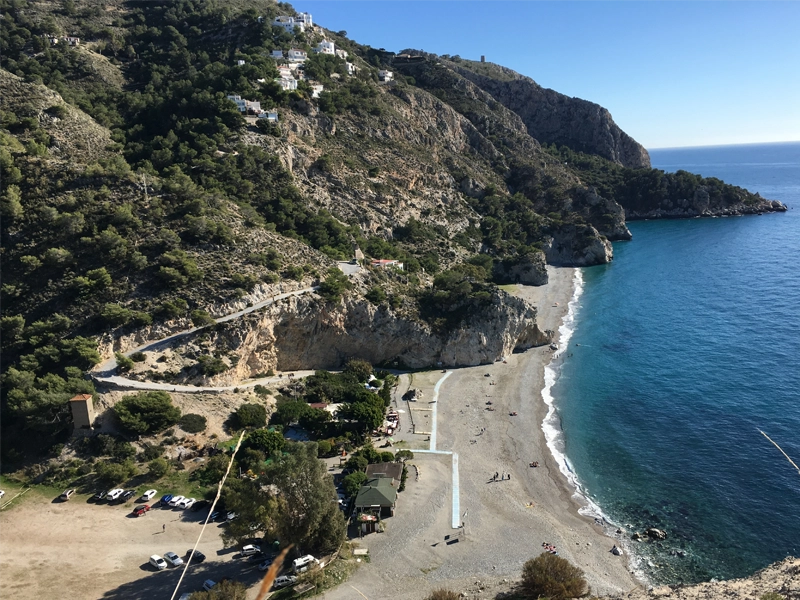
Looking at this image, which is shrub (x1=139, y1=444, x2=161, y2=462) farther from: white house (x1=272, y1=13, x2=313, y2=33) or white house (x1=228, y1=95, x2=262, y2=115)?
white house (x1=272, y1=13, x2=313, y2=33)

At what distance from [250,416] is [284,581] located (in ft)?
45.5

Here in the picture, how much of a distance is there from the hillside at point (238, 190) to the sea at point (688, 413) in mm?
10343

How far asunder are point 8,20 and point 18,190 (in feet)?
158

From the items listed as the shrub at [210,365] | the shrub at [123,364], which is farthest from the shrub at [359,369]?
the shrub at [123,364]

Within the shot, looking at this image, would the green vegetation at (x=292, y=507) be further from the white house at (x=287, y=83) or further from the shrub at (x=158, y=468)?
the white house at (x=287, y=83)

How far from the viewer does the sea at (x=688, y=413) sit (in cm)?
2775

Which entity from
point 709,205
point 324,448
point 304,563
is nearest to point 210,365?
point 324,448

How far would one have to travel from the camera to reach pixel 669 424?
37.7 meters

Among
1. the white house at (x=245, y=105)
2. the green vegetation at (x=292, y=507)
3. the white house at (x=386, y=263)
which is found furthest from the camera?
the white house at (x=245, y=105)

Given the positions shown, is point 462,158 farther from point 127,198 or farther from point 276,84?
point 127,198

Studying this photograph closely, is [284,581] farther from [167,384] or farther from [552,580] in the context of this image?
[167,384]

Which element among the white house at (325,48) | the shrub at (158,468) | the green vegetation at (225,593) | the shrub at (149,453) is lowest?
the green vegetation at (225,593)

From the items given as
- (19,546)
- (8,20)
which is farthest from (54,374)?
(8,20)

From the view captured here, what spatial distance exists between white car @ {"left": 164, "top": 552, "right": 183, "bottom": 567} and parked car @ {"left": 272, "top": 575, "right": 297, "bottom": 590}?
5115 millimetres
